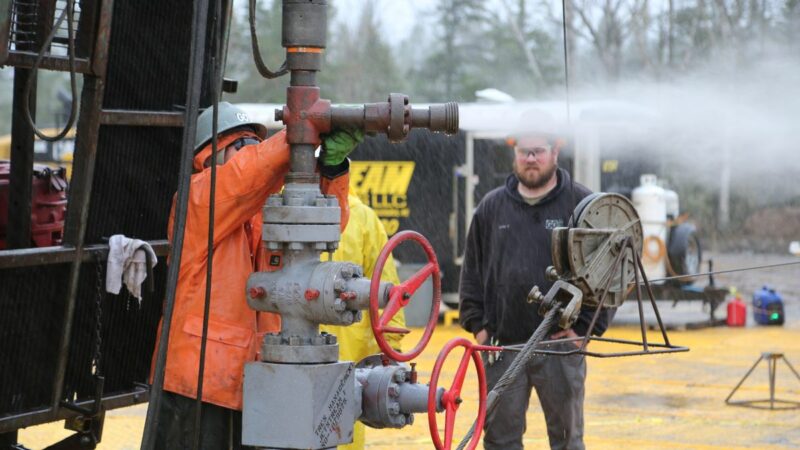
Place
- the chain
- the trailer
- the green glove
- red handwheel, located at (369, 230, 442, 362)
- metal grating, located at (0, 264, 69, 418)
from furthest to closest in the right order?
the trailer
the chain
metal grating, located at (0, 264, 69, 418)
the green glove
red handwheel, located at (369, 230, 442, 362)

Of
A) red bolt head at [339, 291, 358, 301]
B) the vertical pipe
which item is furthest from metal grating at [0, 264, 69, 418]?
the vertical pipe

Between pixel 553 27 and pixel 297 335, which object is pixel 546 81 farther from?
pixel 297 335

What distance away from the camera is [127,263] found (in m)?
4.85

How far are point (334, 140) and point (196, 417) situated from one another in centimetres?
104

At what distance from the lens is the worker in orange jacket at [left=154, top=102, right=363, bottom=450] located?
445cm

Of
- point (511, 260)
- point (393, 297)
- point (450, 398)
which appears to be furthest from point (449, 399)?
point (511, 260)

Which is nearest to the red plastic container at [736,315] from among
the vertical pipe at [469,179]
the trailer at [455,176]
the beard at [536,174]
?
the trailer at [455,176]

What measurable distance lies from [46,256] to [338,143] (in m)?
1.20

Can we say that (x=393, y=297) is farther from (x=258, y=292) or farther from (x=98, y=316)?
(x=98, y=316)

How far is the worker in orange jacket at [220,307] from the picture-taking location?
14.6 ft

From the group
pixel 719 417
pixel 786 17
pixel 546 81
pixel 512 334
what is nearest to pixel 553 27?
pixel 546 81

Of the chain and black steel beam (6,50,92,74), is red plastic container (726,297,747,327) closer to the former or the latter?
the chain

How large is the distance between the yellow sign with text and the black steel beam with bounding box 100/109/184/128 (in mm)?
11150

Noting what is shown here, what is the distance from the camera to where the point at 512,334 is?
6.83m
